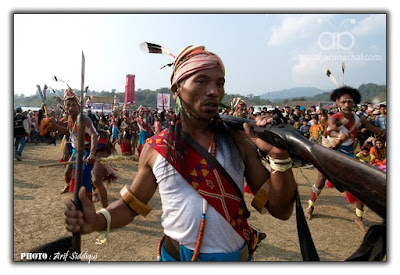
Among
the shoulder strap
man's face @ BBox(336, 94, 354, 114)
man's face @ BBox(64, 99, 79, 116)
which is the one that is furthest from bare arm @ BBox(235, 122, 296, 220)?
man's face @ BBox(64, 99, 79, 116)

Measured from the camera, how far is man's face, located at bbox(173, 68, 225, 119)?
1.67m

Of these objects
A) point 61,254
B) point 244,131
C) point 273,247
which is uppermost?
point 244,131

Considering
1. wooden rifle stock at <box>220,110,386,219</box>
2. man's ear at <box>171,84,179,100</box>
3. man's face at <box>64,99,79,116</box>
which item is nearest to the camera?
wooden rifle stock at <box>220,110,386,219</box>

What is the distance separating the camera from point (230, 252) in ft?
5.42

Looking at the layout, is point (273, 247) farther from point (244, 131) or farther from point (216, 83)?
point (216, 83)

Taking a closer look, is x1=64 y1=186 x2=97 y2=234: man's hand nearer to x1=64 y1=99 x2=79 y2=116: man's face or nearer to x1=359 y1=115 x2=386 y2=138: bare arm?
x1=64 y1=99 x2=79 y2=116: man's face

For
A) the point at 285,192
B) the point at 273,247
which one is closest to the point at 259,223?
the point at 273,247

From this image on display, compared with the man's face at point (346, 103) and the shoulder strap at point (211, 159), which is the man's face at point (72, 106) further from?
the man's face at point (346, 103)

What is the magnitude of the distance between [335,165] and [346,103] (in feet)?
12.4

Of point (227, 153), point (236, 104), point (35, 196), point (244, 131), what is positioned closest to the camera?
point (227, 153)

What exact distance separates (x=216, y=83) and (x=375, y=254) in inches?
45.5

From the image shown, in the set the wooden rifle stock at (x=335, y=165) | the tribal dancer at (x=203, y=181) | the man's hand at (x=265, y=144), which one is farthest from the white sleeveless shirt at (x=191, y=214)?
the wooden rifle stock at (x=335, y=165)

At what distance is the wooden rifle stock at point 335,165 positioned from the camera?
3.71 feet

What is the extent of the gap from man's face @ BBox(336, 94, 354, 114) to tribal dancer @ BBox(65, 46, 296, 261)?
11.4ft
